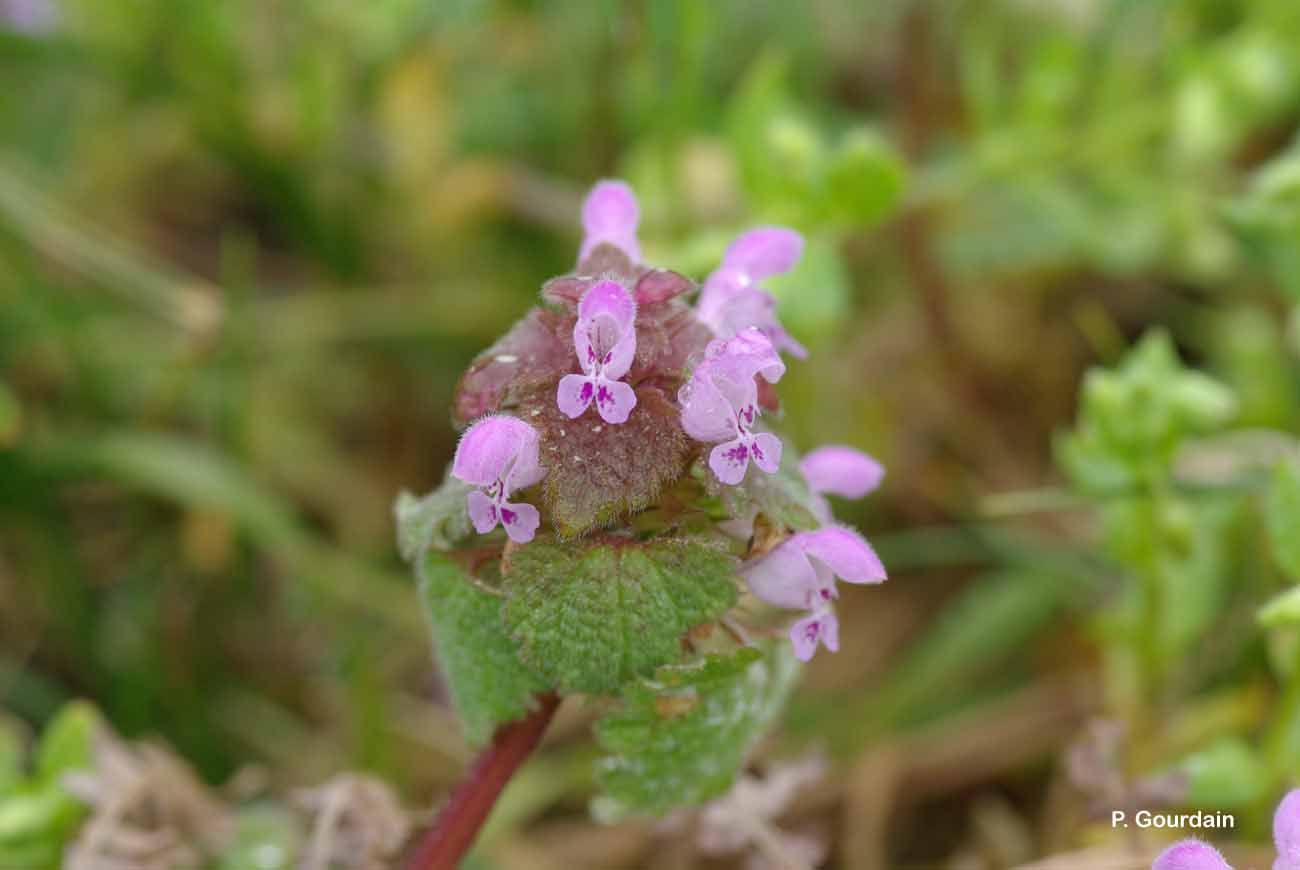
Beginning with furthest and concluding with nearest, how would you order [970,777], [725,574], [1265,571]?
[970,777] → [1265,571] → [725,574]

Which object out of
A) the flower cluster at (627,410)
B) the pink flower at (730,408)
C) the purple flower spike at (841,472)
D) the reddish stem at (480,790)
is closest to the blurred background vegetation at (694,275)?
the reddish stem at (480,790)

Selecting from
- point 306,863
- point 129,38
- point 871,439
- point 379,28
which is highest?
point 129,38

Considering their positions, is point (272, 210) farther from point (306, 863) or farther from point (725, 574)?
point (725, 574)

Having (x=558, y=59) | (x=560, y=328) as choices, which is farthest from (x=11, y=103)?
(x=560, y=328)

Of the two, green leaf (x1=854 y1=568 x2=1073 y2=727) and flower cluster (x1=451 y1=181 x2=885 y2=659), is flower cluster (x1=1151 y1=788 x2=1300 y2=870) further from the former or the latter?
green leaf (x1=854 y1=568 x2=1073 y2=727)

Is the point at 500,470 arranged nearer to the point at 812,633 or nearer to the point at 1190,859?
the point at 812,633

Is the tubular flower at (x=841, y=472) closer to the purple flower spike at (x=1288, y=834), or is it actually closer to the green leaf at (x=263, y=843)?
the purple flower spike at (x=1288, y=834)
